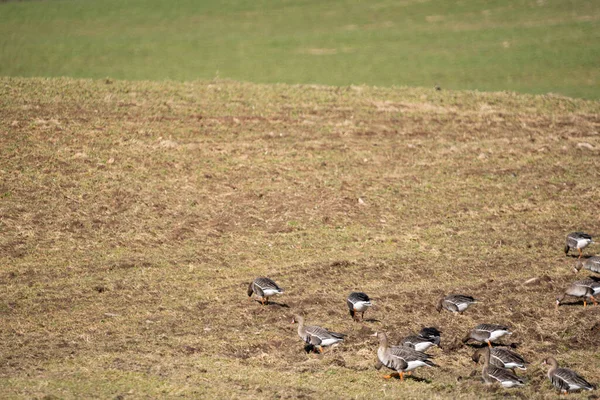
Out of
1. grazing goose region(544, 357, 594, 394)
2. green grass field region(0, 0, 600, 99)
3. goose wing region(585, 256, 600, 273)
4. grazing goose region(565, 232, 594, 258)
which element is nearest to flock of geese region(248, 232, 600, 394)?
grazing goose region(544, 357, 594, 394)

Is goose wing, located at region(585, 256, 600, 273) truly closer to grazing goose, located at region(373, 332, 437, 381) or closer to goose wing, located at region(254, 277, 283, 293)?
grazing goose, located at region(373, 332, 437, 381)

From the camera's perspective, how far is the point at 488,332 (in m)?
17.4

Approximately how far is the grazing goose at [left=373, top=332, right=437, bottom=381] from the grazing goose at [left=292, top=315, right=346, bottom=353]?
1253 millimetres

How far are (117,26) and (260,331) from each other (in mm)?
43462

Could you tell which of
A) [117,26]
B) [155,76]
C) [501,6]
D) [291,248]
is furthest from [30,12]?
[291,248]

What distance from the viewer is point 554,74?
149ft

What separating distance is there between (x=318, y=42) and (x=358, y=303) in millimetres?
37141

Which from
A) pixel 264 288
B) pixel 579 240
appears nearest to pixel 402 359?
pixel 264 288

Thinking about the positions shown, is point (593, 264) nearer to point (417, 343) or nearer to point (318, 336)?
point (417, 343)

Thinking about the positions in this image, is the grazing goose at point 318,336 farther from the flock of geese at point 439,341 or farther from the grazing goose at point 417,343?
the grazing goose at point 417,343

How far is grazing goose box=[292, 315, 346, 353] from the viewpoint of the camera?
17188 millimetres

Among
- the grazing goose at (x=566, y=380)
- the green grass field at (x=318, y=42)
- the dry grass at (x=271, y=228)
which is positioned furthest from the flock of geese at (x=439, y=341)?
the green grass field at (x=318, y=42)

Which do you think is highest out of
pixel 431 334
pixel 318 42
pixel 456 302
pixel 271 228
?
pixel 318 42

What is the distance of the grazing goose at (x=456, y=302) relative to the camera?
63.4 ft
